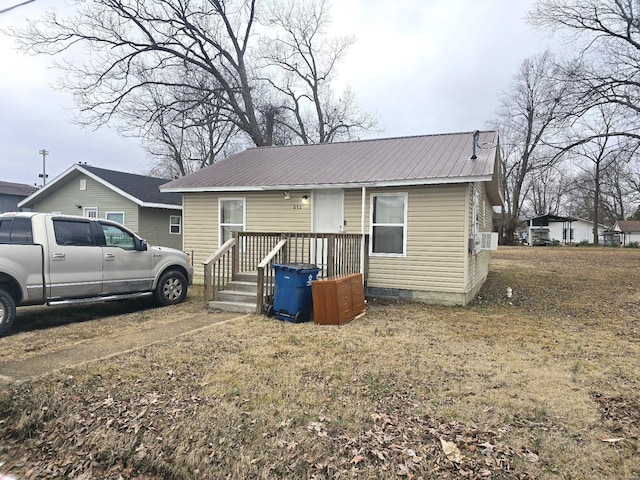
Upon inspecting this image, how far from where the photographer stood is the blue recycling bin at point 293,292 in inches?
273

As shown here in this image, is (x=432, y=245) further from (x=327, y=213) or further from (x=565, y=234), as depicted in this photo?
(x=565, y=234)

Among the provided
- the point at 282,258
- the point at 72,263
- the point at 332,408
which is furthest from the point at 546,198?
the point at 332,408

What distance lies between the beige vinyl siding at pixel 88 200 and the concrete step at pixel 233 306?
430 inches

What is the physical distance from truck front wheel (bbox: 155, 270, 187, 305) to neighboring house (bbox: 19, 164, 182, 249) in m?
9.65

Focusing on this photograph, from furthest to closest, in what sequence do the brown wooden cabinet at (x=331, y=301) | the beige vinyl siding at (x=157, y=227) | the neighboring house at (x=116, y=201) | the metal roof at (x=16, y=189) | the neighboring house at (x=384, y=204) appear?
the metal roof at (x=16, y=189), the beige vinyl siding at (x=157, y=227), the neighboring house at (x=116, y=201), the neighboring house at (x=384, y=204), the brown wooden cabinet at (x=331, y=301)

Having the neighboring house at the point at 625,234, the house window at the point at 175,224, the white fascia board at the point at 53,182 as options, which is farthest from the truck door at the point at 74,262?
the neighboring house at the point at 625,234

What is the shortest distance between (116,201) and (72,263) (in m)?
12.1

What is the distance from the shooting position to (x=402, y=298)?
8.95 meters

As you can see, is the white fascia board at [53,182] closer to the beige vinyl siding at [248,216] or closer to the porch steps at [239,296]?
the beige vinyl siding at [248,216]

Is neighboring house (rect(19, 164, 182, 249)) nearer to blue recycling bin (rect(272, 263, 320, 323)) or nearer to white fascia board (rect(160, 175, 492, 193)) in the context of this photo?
white fascia board (rect(160, 175, 492, 193))

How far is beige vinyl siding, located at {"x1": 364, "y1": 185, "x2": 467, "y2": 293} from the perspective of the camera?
27.7 feet

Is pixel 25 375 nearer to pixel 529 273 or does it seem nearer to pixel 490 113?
pixel 529 273

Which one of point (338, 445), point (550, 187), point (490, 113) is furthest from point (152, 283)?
point (550, 187)

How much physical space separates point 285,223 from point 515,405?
7322mm
